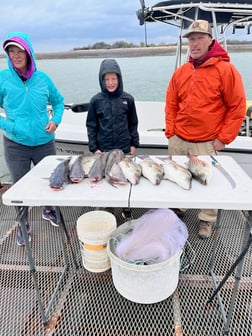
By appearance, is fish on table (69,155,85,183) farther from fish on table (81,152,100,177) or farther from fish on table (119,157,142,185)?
fish on table (119,157,142,185)

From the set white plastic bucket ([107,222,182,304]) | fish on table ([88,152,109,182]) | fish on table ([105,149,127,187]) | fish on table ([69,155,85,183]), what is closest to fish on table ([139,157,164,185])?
fish on table ([105,149,127,187])

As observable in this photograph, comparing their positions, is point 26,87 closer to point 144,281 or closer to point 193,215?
point 144,281

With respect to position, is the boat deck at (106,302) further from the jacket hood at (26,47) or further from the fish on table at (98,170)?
the jacket hood at (26,47)

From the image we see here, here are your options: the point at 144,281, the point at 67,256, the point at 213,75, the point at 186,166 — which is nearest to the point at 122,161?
the point at 186,166

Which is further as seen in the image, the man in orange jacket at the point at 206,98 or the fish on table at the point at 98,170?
the man in orange jacket at the point at 206,98

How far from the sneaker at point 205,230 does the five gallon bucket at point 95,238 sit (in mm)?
901

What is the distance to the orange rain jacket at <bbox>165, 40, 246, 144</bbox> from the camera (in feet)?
7.92

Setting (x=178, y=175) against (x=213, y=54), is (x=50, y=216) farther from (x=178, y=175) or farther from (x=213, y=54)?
(x=213, y=54)

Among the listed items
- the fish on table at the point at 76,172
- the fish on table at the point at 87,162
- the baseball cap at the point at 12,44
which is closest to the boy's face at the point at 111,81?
the baseball cap at the point at 12,44

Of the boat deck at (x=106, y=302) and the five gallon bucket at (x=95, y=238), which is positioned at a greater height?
the five gallon bucket at (x=95, y=238)

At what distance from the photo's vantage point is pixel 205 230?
258 cm

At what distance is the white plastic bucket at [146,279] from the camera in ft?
5.66

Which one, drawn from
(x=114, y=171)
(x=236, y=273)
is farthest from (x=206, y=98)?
(x=236, y=273)

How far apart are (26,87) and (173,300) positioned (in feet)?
6.58
